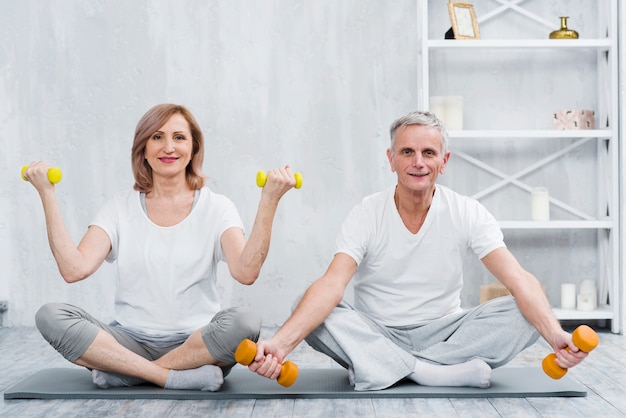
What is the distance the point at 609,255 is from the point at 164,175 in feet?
6.81

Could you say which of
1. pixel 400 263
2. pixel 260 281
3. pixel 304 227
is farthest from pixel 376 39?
pixel 400 263

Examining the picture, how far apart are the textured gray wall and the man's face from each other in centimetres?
129

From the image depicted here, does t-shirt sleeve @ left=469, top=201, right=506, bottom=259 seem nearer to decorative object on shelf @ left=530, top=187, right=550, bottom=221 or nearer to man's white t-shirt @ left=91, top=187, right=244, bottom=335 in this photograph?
man's white t-shirt @ left=91, top=187, right=244, bottom=335

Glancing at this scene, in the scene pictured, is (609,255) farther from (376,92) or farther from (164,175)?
(164,175)

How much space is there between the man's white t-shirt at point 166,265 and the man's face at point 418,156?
1.70 feet

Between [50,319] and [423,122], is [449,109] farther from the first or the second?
[50,319]

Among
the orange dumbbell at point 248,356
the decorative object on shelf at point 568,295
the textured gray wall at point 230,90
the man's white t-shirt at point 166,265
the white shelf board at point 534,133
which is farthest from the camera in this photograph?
the textured gray wall at point 230,90

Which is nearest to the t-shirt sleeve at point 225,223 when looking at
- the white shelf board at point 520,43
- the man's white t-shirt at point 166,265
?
the man's white t-shirt at point 166,265

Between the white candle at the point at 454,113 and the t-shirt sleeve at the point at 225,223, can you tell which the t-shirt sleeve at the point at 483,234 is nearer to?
the t-shirt sleeve at the point at 225,223

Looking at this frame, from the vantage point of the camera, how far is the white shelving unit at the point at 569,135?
3523 millimetres

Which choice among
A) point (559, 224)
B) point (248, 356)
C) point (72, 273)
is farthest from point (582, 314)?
point (72, 273)

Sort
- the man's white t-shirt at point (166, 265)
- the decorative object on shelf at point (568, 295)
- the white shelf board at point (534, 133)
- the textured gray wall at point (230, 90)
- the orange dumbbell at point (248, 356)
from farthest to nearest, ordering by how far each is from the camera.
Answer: the textured gray wall at point (230, 90), the decorative object on shelf at point (568, 295), the white shelf board at point (534, 133), the man's white t-shirt at point (166, 265), the orange dumbbell at point (248, 356)

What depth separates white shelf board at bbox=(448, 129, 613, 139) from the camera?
351cm

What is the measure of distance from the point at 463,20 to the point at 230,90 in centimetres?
107
